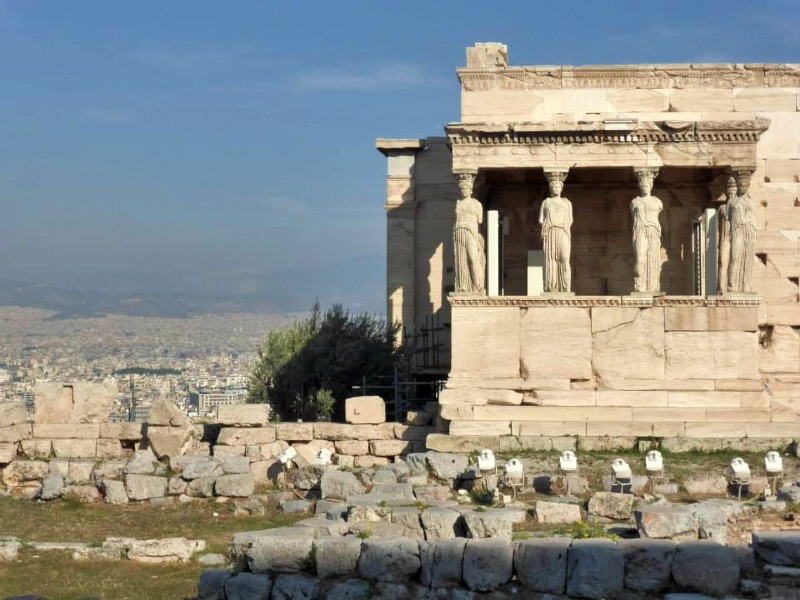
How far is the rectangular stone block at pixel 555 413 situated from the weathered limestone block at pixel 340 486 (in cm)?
274

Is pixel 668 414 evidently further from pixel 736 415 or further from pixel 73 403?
pixel 73 403

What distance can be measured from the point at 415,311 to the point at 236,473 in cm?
665

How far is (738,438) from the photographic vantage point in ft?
62.6

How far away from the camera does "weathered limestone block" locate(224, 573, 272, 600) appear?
444 inches

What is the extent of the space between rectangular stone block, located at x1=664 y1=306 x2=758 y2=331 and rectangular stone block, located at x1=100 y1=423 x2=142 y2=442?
26.7ft

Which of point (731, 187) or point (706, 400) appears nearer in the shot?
point (706, 400)

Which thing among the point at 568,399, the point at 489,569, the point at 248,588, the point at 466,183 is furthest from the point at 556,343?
the point at 248,588

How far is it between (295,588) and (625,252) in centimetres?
1227

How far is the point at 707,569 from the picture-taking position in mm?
10547

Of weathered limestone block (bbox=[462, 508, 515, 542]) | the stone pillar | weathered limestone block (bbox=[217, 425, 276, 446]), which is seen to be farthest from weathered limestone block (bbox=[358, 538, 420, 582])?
the stone pillar

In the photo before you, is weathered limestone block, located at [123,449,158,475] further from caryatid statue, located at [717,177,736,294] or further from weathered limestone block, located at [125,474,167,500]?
caryatid statue, located at [717,177,736,294]

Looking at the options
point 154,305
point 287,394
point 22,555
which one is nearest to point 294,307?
point 154,305

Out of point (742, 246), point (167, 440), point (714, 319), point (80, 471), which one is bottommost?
point (80, 471)

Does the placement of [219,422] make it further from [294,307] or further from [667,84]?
[294,307]
